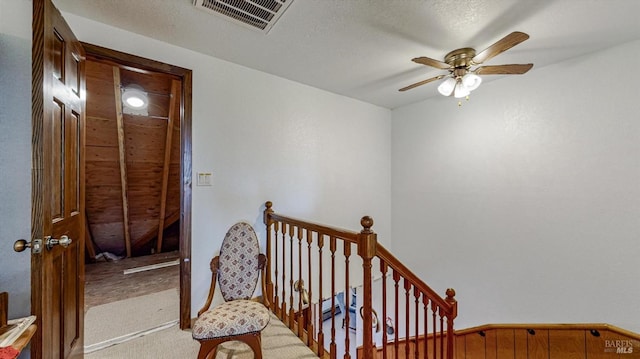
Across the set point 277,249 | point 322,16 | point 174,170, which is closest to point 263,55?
point 322,16

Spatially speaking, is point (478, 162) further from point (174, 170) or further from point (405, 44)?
point (174, 170)

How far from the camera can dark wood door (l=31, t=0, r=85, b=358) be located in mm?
1071

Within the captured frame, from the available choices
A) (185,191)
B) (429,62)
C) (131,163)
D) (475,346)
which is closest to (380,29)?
(429,62)

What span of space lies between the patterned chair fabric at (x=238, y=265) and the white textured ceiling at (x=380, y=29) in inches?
59.5

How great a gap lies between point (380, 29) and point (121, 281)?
161 inches

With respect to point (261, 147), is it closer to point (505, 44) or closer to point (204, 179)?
point (204, 179)

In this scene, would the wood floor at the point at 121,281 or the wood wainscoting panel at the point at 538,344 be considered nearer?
the wood wainscoting panel at the point at 538,344

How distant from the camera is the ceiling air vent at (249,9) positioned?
1558 mm

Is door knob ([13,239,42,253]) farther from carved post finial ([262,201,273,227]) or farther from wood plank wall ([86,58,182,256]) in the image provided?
wood plank wall ([86,58,182,256])

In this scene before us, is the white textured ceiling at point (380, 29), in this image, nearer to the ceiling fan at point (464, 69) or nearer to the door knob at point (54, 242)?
the ceiling fan at point (464, 69)

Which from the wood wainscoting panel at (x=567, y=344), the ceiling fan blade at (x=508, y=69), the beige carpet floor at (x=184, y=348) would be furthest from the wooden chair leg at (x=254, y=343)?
the wood wainscoting panel at (x=567, y=344)

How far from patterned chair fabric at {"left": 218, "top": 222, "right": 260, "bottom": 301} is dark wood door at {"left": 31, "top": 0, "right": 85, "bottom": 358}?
832 mm

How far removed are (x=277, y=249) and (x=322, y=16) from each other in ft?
6.65

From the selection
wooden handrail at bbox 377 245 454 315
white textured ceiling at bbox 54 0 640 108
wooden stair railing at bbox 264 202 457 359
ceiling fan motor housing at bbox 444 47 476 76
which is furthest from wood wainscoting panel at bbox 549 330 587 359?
ceiling fan motor housing at bbox 444 47 476 76
